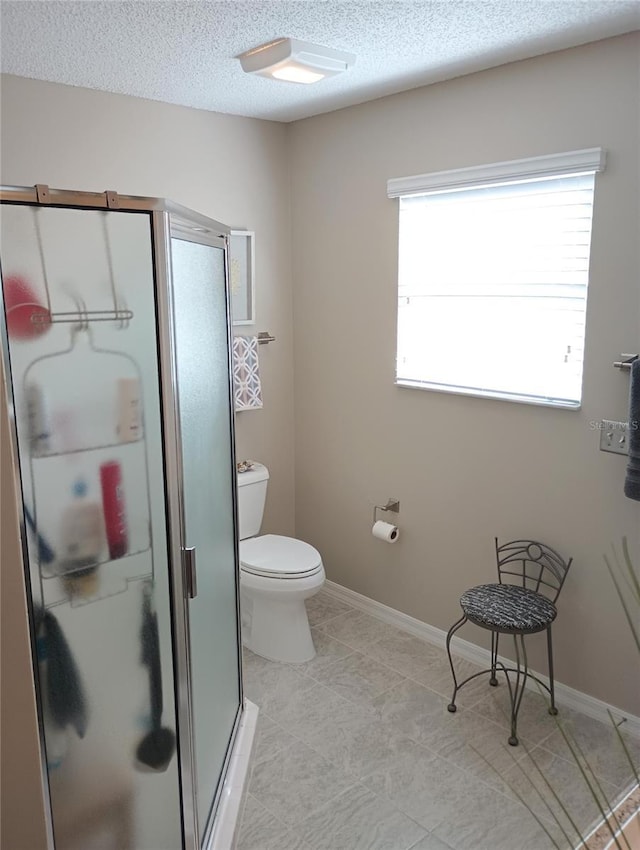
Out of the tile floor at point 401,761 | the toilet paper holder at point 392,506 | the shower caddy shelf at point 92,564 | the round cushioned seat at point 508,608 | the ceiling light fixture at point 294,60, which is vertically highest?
the ceiling light fixture at point 294,60

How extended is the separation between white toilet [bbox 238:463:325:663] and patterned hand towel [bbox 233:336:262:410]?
0.40 m

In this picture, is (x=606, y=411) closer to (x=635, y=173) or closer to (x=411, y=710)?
(x=635, y=173)

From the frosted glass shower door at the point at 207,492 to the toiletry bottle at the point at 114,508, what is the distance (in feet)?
0.66

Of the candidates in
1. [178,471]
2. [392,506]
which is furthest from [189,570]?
[392,506]

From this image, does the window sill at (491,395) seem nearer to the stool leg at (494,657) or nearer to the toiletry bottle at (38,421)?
the stool leg at (494,657)

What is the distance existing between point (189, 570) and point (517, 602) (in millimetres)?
1426

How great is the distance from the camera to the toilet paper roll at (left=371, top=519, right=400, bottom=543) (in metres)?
3.32

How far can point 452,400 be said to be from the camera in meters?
3.05

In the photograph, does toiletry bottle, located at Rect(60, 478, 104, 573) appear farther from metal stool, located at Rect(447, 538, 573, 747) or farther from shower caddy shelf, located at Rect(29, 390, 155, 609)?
metal stool, located at Rect(447, 538, 573, 747)

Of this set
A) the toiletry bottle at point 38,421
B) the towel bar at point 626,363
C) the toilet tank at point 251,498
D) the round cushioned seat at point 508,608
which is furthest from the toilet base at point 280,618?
the toiletry bottle at point 38,421

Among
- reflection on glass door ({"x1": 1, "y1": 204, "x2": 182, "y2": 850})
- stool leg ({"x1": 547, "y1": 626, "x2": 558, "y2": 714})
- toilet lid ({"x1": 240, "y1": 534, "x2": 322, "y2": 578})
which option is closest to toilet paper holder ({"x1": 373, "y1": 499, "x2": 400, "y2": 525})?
toilet lid ({"x1": 240, "y1": 534, "x2": 322, "y2": 578})

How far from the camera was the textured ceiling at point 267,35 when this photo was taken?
2.02 meters

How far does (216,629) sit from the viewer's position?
2191 millimetres

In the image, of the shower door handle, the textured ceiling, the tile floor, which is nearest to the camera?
the shower door handle
